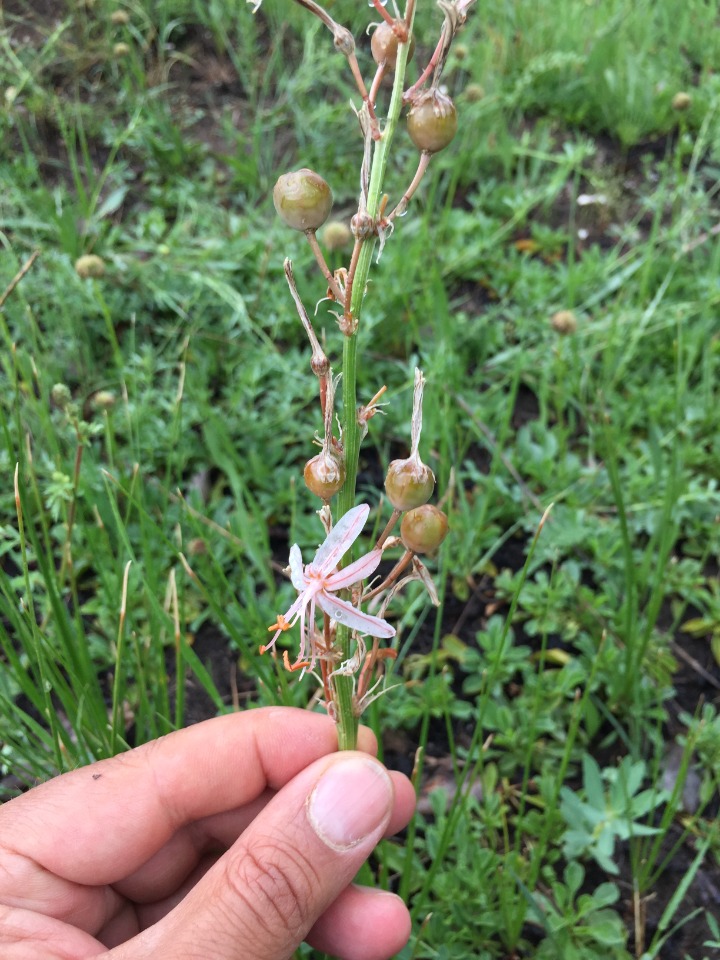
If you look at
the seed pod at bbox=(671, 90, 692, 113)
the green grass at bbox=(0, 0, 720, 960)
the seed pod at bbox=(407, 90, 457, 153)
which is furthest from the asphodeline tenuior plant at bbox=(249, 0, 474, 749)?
the seed pod at bbox=(671, 90, 692, 113)

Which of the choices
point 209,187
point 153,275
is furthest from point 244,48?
point 153,275

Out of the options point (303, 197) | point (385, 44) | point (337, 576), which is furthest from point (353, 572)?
point (385, 44)

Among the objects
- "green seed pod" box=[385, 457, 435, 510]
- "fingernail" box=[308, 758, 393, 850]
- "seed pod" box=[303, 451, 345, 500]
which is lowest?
"fingernail" box=[308, 758, 393, 850]

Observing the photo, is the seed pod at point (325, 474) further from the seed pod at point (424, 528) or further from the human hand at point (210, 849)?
the human hand at point (210, 849)

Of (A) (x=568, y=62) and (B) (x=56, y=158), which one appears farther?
(A) (x=568, y=62)

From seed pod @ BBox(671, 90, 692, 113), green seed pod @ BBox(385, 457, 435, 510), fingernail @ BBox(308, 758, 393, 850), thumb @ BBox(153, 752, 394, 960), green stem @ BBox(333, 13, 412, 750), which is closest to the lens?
green stem @ BBox(333, 13, 412, 750)

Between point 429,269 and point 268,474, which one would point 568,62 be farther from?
point 268,474

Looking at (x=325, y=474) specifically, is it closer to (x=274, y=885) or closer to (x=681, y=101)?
(x=274, y=885)

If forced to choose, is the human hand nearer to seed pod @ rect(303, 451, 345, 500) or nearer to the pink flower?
the pink flower
